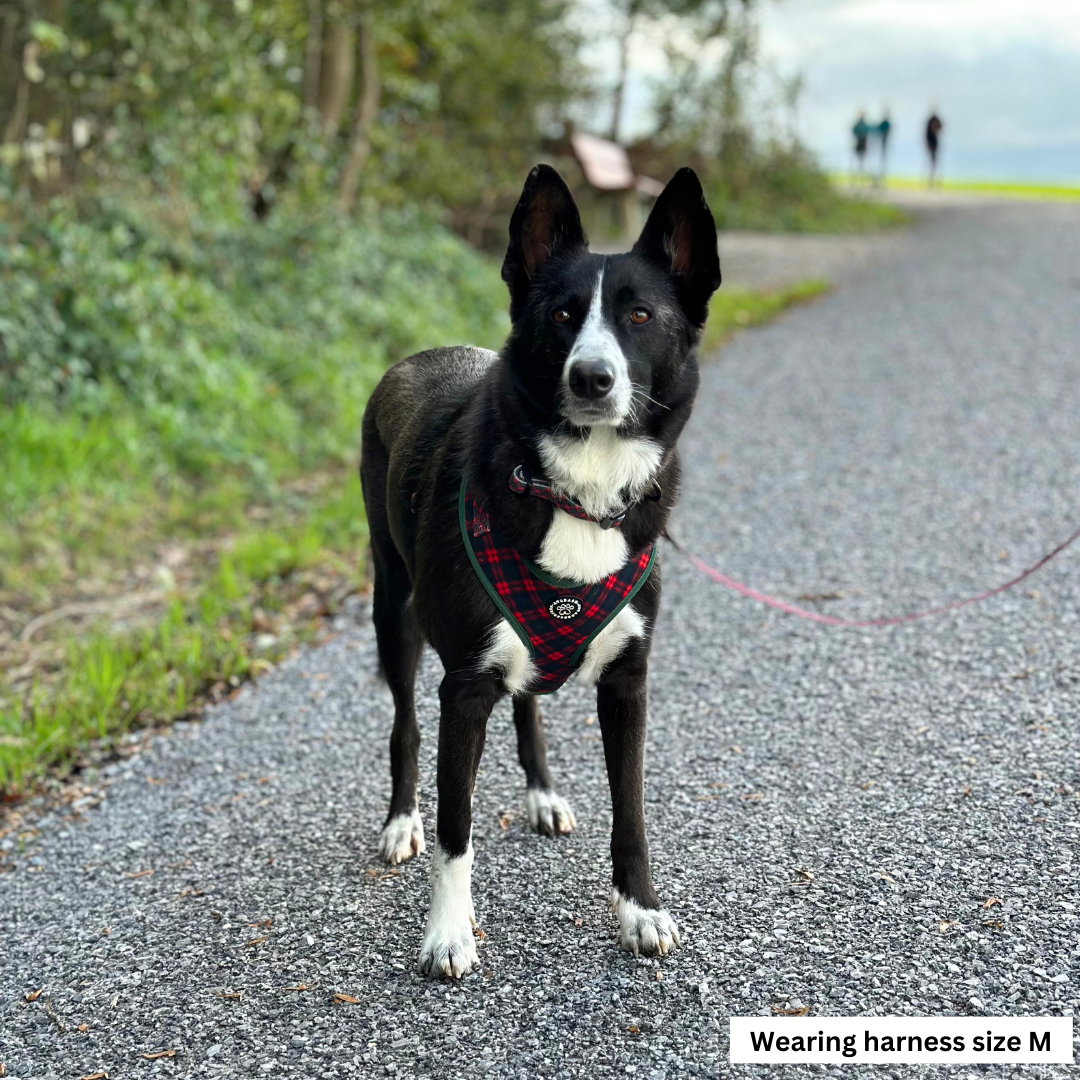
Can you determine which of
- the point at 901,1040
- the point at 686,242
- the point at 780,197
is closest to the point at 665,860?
the point at 901,1040

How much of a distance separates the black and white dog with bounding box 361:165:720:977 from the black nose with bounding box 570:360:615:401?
41 millimetres

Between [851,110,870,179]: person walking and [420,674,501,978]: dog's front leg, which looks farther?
[851,110,870,179]: person walking

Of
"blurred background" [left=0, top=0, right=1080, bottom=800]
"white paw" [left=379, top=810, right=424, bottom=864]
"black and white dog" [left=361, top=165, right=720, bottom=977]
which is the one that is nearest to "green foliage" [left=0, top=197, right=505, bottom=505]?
"blurred background" [left=0, top=0, right=1080, bottom=800]

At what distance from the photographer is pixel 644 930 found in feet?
9.47

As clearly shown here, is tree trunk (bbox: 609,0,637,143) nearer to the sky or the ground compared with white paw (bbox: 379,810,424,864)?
nearer to the sky

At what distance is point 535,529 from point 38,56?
6.76 meters

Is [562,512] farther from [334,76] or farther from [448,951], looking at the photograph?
[334,76]

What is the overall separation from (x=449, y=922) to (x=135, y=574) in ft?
11.8

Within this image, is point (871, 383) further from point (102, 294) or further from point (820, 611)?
point (102, 294)

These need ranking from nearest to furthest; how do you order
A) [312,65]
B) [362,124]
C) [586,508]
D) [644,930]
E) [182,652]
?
[586,508] → [644,930] → [182,652] → [312,65] → [362,124]

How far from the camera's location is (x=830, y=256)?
15.5 metres

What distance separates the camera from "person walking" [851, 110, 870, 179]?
2147cm

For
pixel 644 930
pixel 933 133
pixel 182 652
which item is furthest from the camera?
pixel 933 133

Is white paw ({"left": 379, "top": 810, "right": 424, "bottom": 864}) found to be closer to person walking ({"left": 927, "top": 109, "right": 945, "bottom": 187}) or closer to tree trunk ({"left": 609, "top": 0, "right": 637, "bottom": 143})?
tree trunk ({"left": 609, "top": 0, "right": 637, "bottom": 143})
